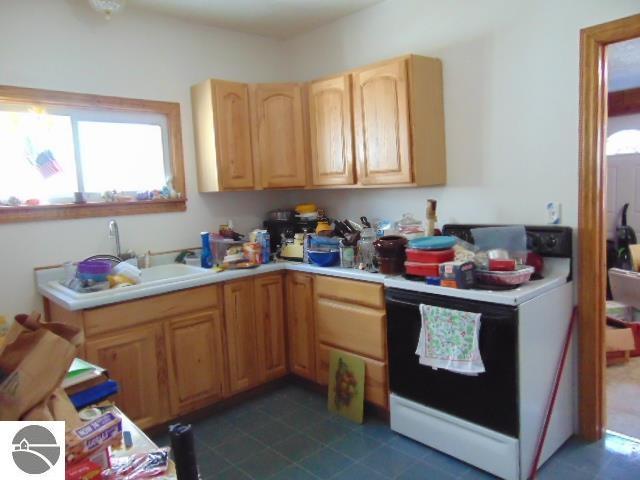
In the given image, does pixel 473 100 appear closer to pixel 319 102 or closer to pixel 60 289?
pixel 319 102

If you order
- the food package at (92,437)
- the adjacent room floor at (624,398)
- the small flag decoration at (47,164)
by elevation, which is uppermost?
the small flag decoration at (47,164)

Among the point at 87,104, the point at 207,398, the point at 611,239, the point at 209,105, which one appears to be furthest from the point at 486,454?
the point at 611,239

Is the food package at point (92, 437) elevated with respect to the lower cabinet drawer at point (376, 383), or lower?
elevated

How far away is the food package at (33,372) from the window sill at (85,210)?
1877 mm

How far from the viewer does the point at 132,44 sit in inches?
119

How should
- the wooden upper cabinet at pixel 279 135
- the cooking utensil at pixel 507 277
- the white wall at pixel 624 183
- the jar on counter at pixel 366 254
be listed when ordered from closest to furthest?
the cooking utensil at pixel 507 277
the jar on counter at pixel 366 254
the wooden upper cabinet at pixel 279 135
the white wall at pixel 624 183

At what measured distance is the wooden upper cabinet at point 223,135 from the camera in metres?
3.15

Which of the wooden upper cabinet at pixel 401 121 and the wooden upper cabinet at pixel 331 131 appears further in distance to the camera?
the wooden upper cabinet at pixel 331 131

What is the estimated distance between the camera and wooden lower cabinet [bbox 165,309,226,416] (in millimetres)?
2717

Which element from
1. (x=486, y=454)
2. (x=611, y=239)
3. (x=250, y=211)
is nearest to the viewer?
(x=486, y=454)

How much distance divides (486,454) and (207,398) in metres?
1.57

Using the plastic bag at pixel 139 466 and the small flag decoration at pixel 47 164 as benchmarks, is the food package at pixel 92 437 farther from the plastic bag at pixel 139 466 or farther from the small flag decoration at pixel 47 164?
the small flag decoration at pixel 47 164

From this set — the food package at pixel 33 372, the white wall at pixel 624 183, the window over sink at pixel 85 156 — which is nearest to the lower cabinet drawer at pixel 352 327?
the window over sink at pixel 85 156

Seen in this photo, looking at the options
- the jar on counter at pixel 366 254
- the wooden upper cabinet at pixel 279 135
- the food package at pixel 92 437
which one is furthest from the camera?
the wooden upper cabinet at pixel 279 135
